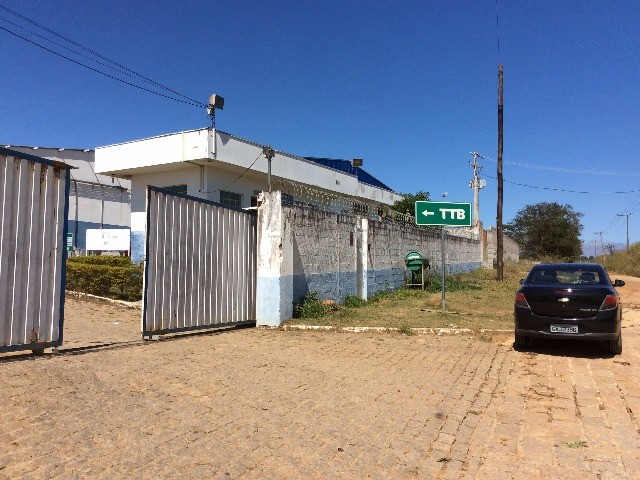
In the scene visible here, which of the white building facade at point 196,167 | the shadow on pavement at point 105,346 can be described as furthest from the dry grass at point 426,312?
the white building facade at point 196,167

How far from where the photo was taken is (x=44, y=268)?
236 inches

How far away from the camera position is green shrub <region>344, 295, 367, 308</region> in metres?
12.3

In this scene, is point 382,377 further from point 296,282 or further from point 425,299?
point 425,299

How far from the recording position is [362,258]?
13430 mm

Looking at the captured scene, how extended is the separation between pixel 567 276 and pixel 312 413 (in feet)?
19.4

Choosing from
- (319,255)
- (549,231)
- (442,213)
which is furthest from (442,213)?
(549,231)

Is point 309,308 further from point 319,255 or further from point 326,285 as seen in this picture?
point 319,255

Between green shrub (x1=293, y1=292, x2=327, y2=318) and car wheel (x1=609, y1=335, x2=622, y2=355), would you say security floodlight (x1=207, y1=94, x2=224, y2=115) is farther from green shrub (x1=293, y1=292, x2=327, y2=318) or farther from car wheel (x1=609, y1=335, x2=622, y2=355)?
car wheel (x1=609, y1=335, x2=622, y2=355)

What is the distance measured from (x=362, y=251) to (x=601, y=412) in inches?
356

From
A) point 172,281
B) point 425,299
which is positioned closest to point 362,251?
point 425,299

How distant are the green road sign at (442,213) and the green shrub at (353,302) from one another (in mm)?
2861

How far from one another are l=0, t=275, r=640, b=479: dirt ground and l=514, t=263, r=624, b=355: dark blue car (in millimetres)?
384

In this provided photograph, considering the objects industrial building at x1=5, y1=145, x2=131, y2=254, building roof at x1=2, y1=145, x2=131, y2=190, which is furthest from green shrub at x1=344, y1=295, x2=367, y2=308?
building roof at x1=2, y1=145, x2=131, y2=190

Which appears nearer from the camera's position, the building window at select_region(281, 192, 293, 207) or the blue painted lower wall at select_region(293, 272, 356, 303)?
the building window at select_region(281, 192, 293, 207)
